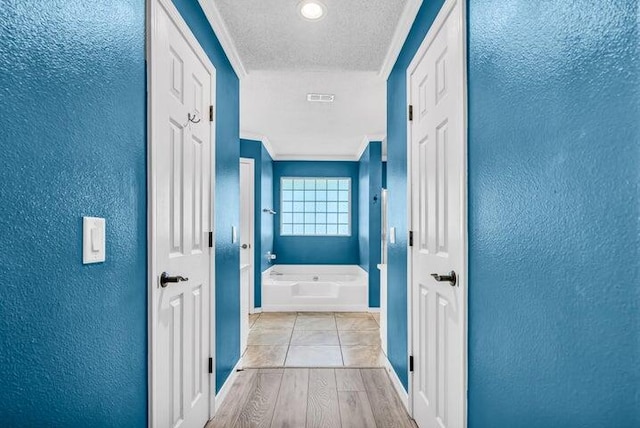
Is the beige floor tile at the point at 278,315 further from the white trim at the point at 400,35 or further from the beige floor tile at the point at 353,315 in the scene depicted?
the white trim at the point at 400,35

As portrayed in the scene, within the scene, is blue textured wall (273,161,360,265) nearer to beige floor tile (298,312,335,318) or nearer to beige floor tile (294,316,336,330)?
beige floor tile (298,312,335,318)

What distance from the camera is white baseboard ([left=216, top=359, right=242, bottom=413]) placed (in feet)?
7.80

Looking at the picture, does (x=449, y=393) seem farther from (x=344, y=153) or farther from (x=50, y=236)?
(x=344, y=153)

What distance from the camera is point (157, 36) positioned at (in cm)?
151

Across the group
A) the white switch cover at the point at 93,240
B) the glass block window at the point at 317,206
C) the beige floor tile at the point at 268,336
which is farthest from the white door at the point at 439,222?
the glass block window at the point at 317,206

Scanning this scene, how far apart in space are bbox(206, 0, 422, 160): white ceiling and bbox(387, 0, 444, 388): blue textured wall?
0.41 ft

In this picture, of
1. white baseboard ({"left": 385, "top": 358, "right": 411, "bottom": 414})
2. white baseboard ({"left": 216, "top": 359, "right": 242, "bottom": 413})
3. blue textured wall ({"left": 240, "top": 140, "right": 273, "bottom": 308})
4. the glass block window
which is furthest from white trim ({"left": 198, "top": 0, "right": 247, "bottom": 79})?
the glass block window

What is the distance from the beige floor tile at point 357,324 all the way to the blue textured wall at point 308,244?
1.74 meters

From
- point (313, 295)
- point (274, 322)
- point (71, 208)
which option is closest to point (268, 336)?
point (274, 322)

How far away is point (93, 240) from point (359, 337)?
333 centimetres

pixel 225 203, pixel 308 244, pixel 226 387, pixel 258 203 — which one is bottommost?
pixel 226 387

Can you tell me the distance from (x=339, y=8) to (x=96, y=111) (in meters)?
1.52

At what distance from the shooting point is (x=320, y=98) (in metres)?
3.62

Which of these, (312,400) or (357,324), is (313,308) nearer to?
(357,324)
